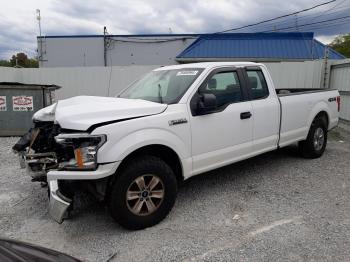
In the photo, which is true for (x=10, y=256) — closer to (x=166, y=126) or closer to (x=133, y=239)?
(x=133, y=239)

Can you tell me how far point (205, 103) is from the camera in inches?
158

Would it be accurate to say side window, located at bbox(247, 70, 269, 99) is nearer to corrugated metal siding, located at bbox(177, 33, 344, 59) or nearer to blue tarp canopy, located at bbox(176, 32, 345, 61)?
blue tarp canopy, located at bbox(176, 32, 345, 61)

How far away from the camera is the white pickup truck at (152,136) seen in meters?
3.35

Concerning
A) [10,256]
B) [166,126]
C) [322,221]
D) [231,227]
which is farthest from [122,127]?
[322,221]

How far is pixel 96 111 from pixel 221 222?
6.09ft

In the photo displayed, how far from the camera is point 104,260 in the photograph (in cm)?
315

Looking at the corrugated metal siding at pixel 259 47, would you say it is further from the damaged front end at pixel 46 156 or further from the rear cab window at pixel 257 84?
the damaged front end at pixel 46 156

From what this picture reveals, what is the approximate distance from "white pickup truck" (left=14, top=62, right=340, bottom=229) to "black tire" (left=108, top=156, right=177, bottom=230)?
0.03 feet

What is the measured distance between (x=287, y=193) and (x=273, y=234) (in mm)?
1293

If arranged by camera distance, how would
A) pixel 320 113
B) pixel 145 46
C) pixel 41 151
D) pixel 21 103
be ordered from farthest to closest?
pixel 145 46 → pixel 21 103 → pixel 320 113 → pixel 41 151

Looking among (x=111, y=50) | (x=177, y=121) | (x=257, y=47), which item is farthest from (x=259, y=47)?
(x=177, y=121)

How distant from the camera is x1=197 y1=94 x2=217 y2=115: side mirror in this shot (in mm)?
3984

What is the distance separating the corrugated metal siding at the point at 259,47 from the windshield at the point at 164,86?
1581 centimetres

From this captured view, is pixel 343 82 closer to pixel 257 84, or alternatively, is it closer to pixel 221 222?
pixel 257 84
